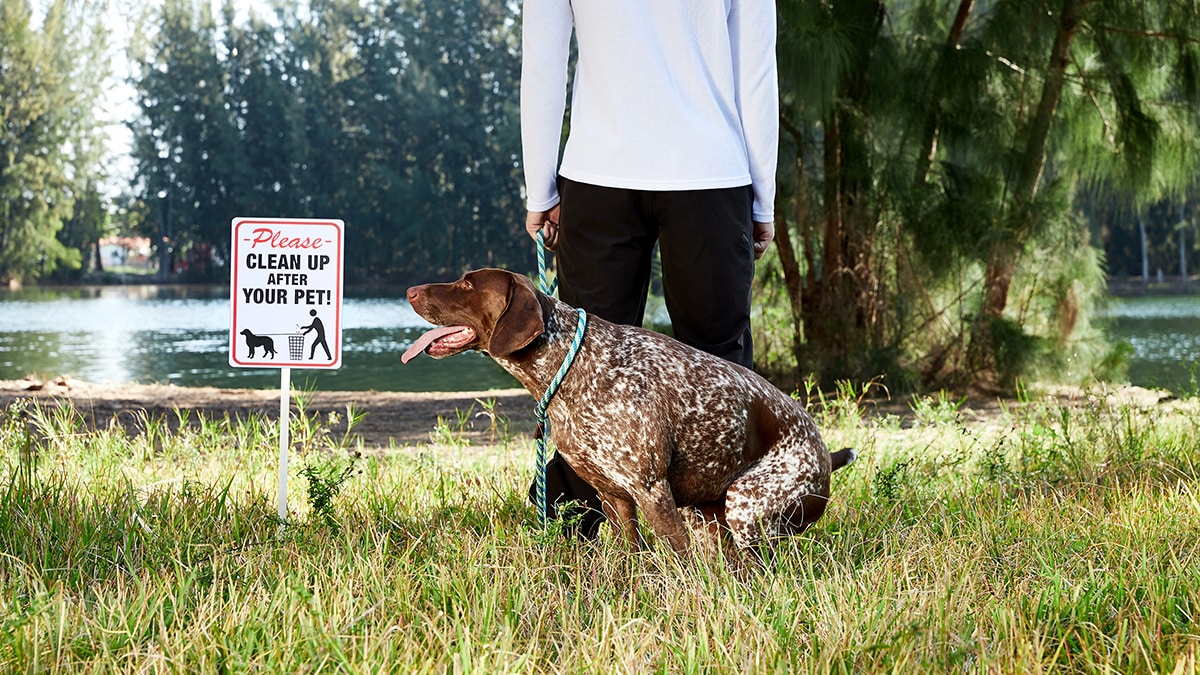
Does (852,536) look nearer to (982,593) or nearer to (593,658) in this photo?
(982,593)

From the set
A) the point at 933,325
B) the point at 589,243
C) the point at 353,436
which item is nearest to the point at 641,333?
the point at 589,243

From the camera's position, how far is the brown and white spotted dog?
249cm

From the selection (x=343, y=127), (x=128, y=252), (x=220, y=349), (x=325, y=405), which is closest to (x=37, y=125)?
(x=343, y=127)

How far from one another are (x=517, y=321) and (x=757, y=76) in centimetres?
91

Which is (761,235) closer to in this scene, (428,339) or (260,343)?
(428,339)

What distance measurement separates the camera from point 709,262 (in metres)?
2.77

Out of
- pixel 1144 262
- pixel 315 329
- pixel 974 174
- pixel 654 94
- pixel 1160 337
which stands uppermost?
pixel 974 174

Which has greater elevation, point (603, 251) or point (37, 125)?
point (37, 125)

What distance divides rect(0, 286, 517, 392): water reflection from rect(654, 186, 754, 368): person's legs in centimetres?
754

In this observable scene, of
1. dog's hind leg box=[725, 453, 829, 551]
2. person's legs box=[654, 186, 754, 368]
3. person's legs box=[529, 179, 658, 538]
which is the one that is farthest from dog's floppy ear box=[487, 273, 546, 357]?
dog's hind leg box=[725, 453, 829, 551]

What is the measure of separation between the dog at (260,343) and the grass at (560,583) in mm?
420

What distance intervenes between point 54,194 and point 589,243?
4303cm

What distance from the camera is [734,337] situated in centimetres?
291

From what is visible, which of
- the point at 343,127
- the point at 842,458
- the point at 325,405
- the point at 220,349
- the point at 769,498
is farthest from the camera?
the point at 343,127
